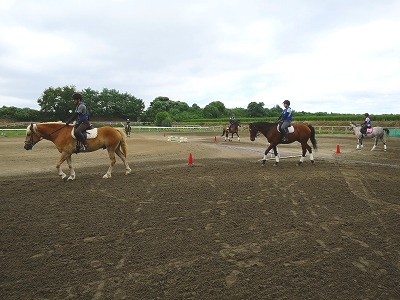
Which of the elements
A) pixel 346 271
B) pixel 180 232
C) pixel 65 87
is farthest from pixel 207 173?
pixel 65 87

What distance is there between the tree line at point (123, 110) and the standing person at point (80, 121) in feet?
135

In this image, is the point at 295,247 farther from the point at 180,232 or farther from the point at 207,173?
the point at 207,173

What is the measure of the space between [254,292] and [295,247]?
59.8 inches

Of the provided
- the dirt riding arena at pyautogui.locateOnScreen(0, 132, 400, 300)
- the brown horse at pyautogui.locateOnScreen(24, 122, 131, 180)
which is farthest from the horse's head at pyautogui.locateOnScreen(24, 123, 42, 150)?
the dirt riding arena at pyautogui.locateOnScreen(0, 132, 400, 300)

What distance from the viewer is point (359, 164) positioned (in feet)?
43.1

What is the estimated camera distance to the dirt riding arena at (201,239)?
3.72 meters

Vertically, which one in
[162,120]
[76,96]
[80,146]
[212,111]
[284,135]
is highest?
[212,111]

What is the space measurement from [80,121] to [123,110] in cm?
6713

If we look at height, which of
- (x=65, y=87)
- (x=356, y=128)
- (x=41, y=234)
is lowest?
(x=41, y=234)

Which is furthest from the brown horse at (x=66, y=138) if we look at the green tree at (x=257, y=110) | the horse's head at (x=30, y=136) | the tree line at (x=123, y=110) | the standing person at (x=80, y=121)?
the green tree at (x=257, y=110)

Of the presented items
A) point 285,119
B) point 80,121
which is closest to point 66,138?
point 80,121

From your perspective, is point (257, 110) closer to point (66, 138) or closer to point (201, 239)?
point (66, 138)

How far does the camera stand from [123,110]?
245ft

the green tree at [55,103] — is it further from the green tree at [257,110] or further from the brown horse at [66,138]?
the brown horse at [66,138]
